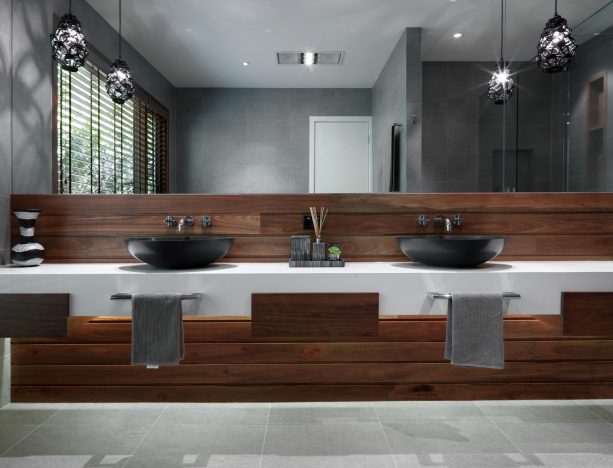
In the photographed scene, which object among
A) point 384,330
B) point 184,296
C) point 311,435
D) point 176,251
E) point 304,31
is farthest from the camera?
point 384,330

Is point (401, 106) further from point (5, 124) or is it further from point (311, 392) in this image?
point (5, 124)

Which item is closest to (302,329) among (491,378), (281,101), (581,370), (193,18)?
(281,101)

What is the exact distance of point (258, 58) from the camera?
254 centimetres

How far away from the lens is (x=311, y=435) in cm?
241

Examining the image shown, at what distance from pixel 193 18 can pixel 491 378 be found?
9.07 feet

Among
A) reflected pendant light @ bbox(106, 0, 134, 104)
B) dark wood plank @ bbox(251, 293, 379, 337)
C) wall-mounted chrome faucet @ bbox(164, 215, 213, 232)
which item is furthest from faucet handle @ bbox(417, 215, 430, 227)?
reflected pendant light @ bbox(106, 0, 134, 104)

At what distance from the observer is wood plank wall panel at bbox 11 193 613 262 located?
2643mm

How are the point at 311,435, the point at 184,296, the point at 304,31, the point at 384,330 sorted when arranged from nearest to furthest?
the point at 184,296 → the point at 311,435 → the point at 304,31 → the point at 384,330

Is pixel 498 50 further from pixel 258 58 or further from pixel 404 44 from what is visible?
pixel 258 58

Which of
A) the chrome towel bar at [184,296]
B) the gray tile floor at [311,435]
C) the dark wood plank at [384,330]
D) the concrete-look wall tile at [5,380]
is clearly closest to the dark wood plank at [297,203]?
the dark wood plank at [384,330]

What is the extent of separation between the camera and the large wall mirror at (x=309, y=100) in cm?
250

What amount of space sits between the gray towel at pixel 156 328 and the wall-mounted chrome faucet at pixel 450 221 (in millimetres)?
1526

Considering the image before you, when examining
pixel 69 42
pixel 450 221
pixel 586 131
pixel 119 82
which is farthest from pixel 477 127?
pixel 69 42

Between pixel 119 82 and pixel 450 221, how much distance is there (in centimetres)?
208
